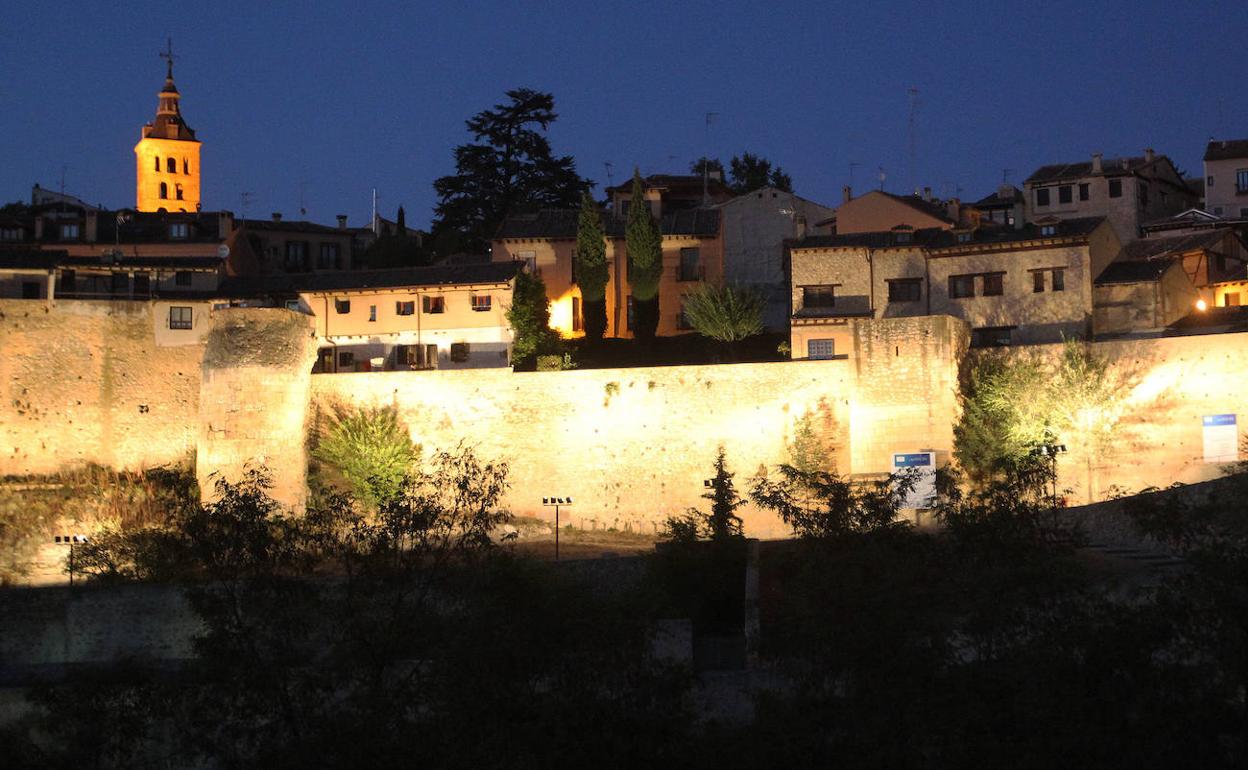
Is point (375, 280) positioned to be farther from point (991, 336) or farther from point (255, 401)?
point (991, 336)

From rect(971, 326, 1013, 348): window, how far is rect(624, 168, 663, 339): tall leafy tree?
34.7 ft

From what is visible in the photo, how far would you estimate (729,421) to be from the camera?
38812 millimetres

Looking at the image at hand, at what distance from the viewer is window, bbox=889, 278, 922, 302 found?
45.0 m

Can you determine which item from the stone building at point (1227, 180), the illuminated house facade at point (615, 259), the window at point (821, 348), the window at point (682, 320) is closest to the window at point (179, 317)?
the illuminated house facade at point (615, 259)

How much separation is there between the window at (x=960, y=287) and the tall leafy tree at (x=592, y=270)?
35.1ft

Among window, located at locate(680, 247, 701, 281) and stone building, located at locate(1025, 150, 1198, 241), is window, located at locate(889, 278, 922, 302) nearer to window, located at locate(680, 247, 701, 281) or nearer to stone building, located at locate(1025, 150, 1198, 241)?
window, located at locate(680, 247, 701, 281)

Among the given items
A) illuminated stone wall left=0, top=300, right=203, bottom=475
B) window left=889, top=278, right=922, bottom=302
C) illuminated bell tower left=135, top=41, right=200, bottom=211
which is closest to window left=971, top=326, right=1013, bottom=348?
window left=889, top=278, right=922, bottom=302

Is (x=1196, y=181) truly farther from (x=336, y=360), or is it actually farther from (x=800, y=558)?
(x=800, y=558)

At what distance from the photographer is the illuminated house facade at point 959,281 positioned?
43.2 metres

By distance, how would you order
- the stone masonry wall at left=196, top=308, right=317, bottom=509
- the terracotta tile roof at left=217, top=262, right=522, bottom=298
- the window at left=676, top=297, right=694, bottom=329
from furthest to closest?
the window at left=676, top=297, right=694, bottom=329, the terracotta tile roof at left=217, top=262, right=522, bottom=298, the stone masonry wall at left=196, top=308, right=317, bottom=509

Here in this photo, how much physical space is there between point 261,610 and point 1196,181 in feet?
169

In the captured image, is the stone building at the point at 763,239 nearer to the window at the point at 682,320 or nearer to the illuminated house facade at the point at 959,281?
the window at the point at 682,320

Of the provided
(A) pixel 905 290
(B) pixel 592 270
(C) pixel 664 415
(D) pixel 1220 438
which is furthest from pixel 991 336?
(B) pixel 592 270

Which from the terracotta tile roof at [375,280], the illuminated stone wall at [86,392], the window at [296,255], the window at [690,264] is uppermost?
the window at [296,255]
